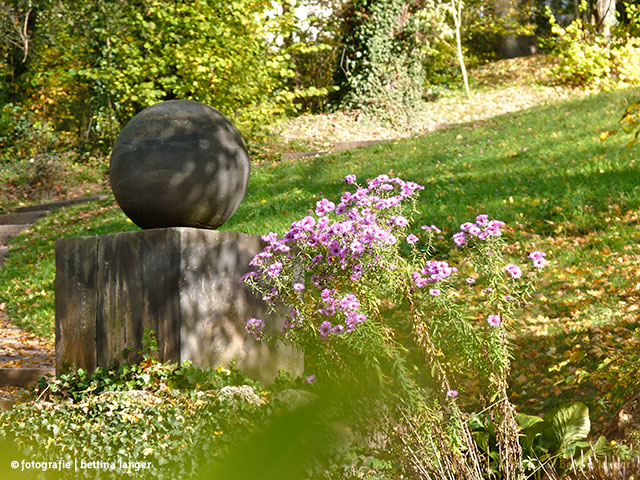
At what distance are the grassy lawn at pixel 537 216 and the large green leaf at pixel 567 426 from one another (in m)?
0.66

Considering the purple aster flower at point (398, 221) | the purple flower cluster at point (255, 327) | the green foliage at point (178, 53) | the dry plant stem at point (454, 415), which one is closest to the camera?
the dry plant stem at point (454, 415)

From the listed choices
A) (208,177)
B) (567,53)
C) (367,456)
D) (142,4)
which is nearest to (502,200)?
(208,177)

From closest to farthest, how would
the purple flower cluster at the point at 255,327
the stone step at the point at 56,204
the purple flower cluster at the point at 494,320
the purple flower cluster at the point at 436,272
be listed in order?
1. the purple flower cluster at the point at 494,320
2. the purple flower cluster at the point at 436,272
3. the purple flower cluster at the point at 255,327
4. the stone step at the point at 56,204

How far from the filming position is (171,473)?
126 inches

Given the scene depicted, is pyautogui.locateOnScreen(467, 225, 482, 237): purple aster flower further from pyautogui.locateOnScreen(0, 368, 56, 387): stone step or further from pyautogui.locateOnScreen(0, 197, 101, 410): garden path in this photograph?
pyautogui.locateOnScreen(0, 368, 56, 387): stone step

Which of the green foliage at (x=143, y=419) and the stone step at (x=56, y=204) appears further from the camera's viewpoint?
the stone step at (x=56, y=204)

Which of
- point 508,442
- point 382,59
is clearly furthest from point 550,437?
point 382,59

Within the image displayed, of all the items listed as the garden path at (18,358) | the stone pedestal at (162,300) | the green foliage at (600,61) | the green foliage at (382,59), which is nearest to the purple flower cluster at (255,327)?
the stone pedestal at (162,300)

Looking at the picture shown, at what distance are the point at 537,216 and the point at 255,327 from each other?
4860 mm

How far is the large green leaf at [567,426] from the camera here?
10.6ft

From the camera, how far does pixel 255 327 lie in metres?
4.05

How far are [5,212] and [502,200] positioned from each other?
32.0 ft

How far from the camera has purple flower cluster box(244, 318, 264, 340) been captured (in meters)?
3.97

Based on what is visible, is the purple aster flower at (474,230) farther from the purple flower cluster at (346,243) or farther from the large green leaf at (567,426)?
the large green leaf at (567,426)
